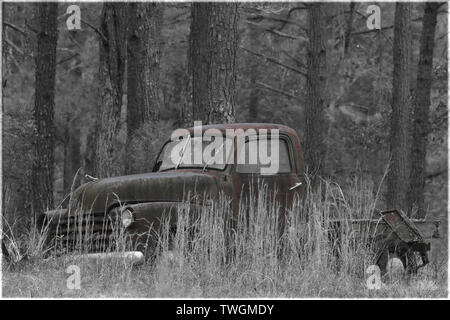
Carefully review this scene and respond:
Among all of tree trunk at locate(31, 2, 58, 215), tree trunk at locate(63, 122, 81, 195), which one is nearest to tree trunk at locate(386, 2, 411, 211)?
tree trunk at locate(31, 2, 58, 215)

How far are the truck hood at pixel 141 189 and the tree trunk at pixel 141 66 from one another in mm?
5465

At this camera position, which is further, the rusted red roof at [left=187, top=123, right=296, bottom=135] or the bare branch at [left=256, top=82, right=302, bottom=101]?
the bare branch at [left=256, top=82, right=302, bottom=101]

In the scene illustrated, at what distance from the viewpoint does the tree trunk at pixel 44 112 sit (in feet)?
61.7

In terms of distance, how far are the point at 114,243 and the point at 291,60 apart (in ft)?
68.4

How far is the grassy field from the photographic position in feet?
29.2

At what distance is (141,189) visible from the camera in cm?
980

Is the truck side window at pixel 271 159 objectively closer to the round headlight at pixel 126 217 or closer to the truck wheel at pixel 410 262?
the round headlight at pixel 126 217

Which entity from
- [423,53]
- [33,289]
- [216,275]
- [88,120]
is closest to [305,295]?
[216,275]

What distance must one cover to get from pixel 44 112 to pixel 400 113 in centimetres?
845

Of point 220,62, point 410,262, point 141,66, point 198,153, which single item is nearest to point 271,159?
point 198,153

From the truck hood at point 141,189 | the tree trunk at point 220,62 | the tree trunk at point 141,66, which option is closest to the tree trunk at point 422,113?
the tree trunk at point 141,66

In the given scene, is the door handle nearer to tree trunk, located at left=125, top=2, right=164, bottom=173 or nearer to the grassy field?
the grassy field

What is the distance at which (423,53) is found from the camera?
20.8 m

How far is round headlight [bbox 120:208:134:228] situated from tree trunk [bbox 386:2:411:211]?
460 inches
